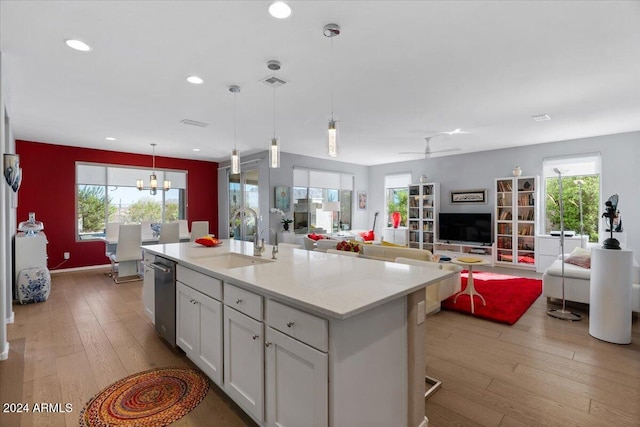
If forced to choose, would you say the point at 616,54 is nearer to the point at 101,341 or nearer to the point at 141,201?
the point at 101,341

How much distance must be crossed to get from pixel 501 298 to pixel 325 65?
12.5 ft

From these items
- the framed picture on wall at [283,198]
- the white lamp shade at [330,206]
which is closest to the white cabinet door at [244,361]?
the framed picture on wall at [283,198]

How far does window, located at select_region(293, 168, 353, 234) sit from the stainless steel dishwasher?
4653mm

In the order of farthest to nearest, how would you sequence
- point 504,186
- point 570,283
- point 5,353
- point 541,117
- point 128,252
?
point 504,186, point 128,252, point 541,117, point 570,283, point 5,353

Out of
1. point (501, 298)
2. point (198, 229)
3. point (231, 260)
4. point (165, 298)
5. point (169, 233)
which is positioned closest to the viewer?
point (165, 298)

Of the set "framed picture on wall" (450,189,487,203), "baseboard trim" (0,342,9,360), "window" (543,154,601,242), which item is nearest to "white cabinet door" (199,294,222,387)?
"baseboard trim" (0,342,9,360)

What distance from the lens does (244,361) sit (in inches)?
71.7

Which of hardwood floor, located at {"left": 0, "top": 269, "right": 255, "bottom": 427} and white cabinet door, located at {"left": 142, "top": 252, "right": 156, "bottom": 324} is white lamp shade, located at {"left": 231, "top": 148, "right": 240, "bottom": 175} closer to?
white cabinet door, located at {"left": 142, "top": 252, "right": 156, "bottom": 324}

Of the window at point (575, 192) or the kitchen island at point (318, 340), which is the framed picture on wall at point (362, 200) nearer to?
the window at point (575, 192)

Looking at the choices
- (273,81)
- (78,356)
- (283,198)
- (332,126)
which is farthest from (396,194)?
(78,356)

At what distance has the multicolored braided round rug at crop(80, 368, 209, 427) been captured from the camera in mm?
1951

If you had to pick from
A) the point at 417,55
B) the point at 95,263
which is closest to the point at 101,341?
the point at 417,55

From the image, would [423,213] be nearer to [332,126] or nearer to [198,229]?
[198,229]

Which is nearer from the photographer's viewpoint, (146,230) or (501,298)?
(501,298)
